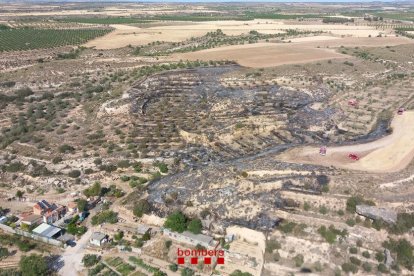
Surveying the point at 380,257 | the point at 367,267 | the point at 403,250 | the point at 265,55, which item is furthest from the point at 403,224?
the point at 265,55

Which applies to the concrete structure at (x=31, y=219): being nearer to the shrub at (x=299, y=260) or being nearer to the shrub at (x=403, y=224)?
the shrub at (x=299, y=260)

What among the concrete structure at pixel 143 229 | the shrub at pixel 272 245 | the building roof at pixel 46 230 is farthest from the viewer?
the concrete structure at pixel 143 229

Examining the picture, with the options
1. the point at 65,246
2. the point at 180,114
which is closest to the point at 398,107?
the point at 180,114

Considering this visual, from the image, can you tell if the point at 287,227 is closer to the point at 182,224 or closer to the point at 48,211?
the point at 182,224

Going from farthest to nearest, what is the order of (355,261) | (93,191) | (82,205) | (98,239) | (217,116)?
(217,116), (93,191), (82,205), (98,239), (355,261)

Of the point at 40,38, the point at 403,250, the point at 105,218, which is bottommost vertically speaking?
the point at 403,250

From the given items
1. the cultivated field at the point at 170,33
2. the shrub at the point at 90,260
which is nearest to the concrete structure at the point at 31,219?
the shrub at the point at 90,260

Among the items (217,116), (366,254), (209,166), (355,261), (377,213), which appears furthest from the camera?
(217,116)

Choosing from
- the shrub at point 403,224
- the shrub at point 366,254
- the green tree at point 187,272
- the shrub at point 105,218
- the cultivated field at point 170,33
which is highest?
the cultivated field at point 170,33
